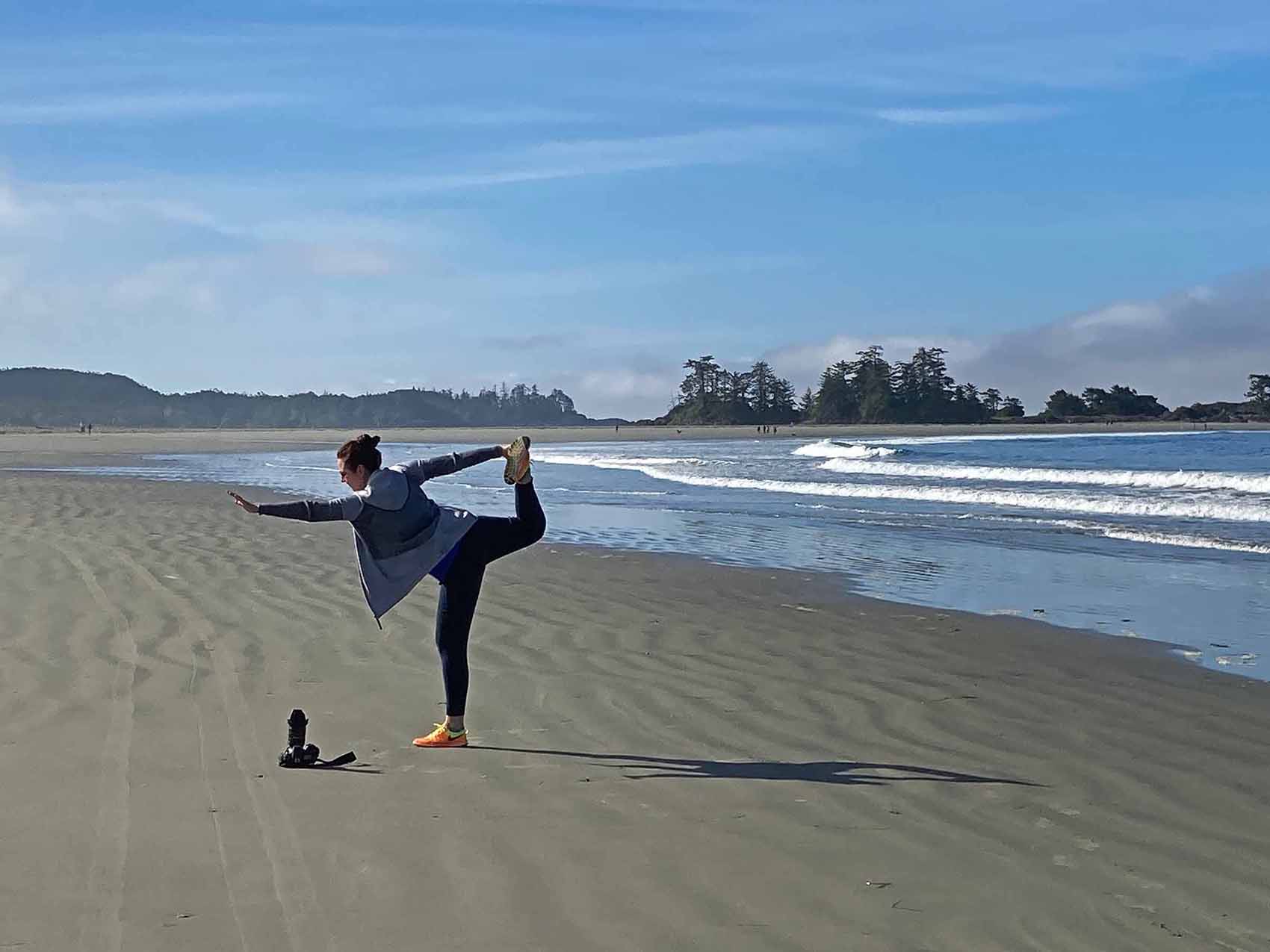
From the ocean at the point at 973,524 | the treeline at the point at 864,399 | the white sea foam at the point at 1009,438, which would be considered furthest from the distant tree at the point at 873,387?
the ocean at the point at 973,524

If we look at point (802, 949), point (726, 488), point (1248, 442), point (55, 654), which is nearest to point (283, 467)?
point (726, 488)

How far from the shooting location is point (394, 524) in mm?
5910

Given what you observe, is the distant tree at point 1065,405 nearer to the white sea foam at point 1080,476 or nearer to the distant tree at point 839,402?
the distant tree at point 839,402

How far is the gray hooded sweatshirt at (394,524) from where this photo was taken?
579 centimetres

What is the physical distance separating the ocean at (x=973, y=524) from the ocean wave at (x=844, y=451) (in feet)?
19.1

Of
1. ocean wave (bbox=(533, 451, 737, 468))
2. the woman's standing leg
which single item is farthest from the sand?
ocean wave (bbox=(533, 451, 737, 468))

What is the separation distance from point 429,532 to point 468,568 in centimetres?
34

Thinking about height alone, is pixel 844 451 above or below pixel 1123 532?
above

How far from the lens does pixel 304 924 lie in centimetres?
392

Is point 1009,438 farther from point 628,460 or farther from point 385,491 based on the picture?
point 385,491

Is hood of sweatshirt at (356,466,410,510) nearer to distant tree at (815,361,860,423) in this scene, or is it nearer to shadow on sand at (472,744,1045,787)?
shadow on sand at (472,744,1045,787)

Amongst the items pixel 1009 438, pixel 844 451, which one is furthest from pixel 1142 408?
pixel 844 451

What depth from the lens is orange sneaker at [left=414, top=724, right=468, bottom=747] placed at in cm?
602

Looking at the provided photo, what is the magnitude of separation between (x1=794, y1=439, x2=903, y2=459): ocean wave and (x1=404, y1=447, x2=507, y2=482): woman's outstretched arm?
38.6m
